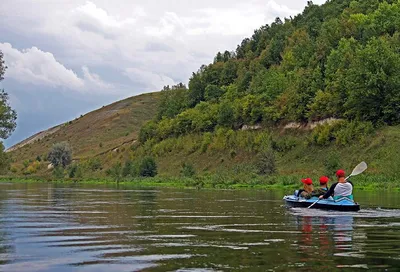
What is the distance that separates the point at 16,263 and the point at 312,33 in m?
143

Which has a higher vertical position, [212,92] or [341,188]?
[212,92]

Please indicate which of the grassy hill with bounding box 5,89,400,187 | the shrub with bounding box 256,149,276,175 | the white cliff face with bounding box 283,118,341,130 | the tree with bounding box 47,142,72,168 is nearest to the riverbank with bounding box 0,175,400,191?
the grassy hill with bounding box 5,89,400,187

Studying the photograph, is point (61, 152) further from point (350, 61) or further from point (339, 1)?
point (350, 61)

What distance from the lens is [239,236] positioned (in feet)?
67.2

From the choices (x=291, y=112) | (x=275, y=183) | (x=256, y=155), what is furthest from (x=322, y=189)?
(x=291, y=112)

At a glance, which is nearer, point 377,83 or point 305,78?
point 377,83

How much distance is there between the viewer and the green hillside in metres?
90.6

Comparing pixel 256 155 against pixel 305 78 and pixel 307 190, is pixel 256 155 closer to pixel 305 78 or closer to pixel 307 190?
pixel 305 78

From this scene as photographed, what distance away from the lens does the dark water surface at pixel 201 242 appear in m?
14.5

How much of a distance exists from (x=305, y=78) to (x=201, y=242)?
99.6 m

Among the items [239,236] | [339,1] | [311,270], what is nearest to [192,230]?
[239,236]

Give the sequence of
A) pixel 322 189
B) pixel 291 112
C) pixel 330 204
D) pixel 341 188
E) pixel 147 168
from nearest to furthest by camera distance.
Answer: pixel 341 188 → pixel 330 204 → pixel 322 189 → pixel 291 112 → pixel 147 168

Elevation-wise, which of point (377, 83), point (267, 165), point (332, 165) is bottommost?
point (332, 165)

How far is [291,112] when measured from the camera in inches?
4419
